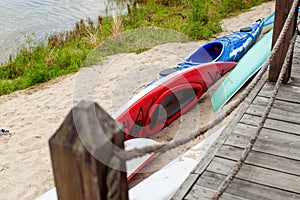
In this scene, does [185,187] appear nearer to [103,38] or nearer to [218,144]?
[218,144]

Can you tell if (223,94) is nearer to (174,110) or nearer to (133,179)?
(174,110)

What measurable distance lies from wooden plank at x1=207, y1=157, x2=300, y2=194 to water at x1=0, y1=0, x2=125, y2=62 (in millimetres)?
6661

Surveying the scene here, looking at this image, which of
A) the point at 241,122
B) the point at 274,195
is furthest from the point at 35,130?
the point at 274,195

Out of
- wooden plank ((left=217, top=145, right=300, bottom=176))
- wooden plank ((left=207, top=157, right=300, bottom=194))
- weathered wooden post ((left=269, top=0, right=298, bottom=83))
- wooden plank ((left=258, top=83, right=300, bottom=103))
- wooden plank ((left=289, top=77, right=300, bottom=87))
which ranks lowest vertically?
wooden plank ((left=207, top=157, right=300, bottom=194))

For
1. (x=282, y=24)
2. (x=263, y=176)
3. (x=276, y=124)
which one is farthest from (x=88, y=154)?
(x=282, y=24)

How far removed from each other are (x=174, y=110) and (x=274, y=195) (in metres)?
2.60

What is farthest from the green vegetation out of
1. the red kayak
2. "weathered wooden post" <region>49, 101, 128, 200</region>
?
"weathered wooden post" <region>49, 101, 128, 200</region>

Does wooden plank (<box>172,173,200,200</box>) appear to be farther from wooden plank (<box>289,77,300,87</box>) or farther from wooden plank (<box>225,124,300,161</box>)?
wooden plank (<box>289,77,300,87</box>)

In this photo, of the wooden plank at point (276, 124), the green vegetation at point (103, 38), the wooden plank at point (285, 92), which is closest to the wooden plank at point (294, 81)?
the wooden plank at point (285, 92)

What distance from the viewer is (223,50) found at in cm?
538

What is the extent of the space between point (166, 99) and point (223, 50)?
146cm

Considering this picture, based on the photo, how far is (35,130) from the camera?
4.61 metres

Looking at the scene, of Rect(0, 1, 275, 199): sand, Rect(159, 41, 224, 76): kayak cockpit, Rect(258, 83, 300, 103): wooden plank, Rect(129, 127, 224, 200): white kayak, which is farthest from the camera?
Rect(159, 41, 224, 76): kayak cockpit

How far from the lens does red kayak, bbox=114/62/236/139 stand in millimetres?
3984
